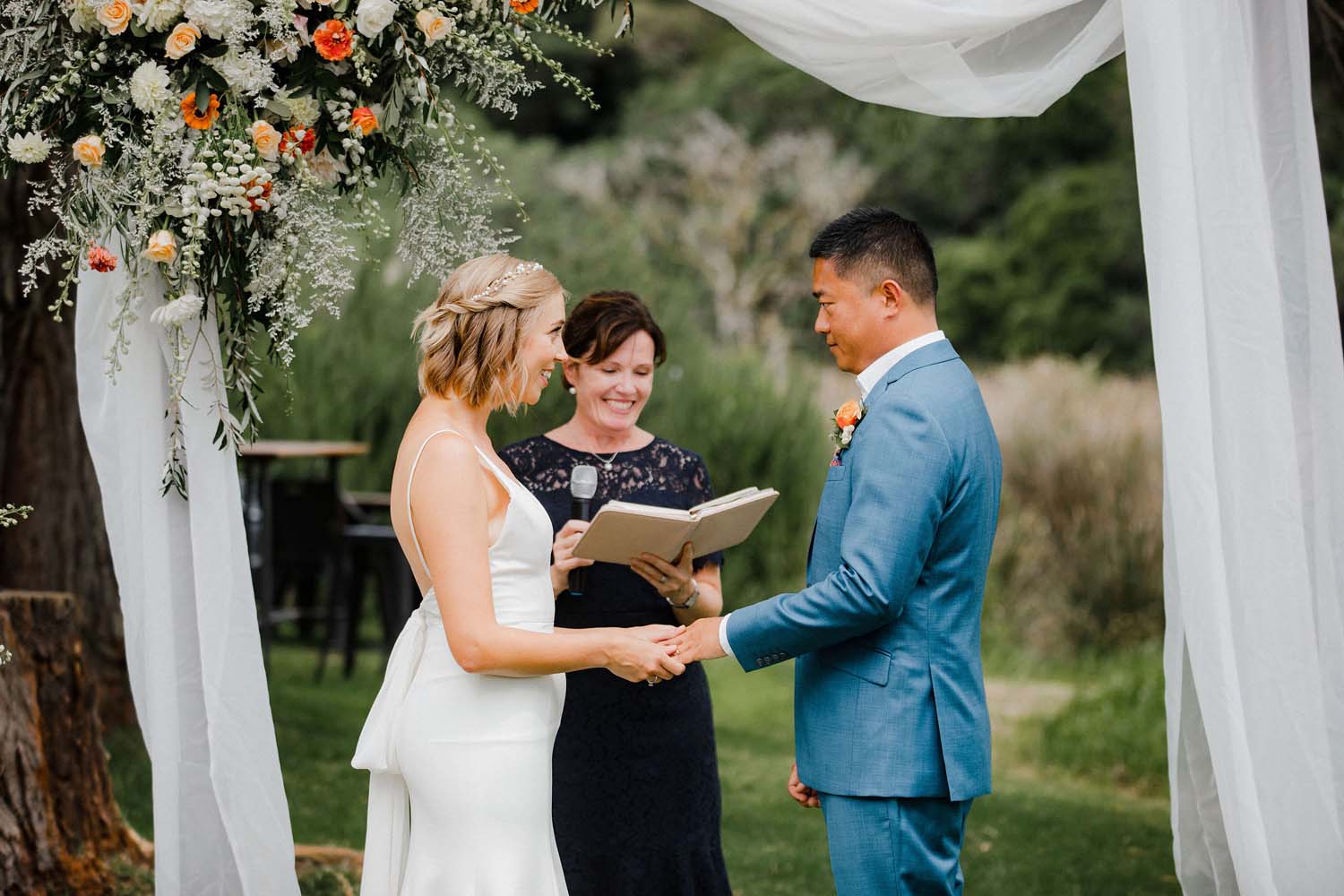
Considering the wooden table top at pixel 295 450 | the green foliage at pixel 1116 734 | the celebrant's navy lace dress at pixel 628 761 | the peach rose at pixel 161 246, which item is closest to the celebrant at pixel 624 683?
the celebrant's navy lace dress at pixel 628 761

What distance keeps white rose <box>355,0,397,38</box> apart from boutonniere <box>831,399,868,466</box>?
4.35 ft

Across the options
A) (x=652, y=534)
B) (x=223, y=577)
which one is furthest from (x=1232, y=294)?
(x=223, y=577)

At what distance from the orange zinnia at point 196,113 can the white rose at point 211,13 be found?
15cm

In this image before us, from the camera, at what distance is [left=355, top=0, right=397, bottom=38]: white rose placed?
3076 millimetres

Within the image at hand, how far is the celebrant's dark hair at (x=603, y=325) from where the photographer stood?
381cm

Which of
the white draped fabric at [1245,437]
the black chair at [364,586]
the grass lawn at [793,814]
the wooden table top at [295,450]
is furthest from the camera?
the black chair at [364,586]

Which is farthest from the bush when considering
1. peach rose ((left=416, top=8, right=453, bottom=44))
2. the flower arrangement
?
peach rose ((left=416, top=8, right=453, bottom=44))

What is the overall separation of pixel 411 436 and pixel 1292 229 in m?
1.92

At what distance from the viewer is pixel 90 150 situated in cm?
296

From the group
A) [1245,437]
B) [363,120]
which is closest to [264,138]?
[363,120]

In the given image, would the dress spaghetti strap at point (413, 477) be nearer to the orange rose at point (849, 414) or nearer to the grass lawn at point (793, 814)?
the orange rose at point (849, 414)

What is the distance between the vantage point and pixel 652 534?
3299 mm

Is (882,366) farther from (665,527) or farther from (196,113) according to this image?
(196,113)

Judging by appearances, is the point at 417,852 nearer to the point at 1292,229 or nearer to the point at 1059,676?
the point at 1292,229
